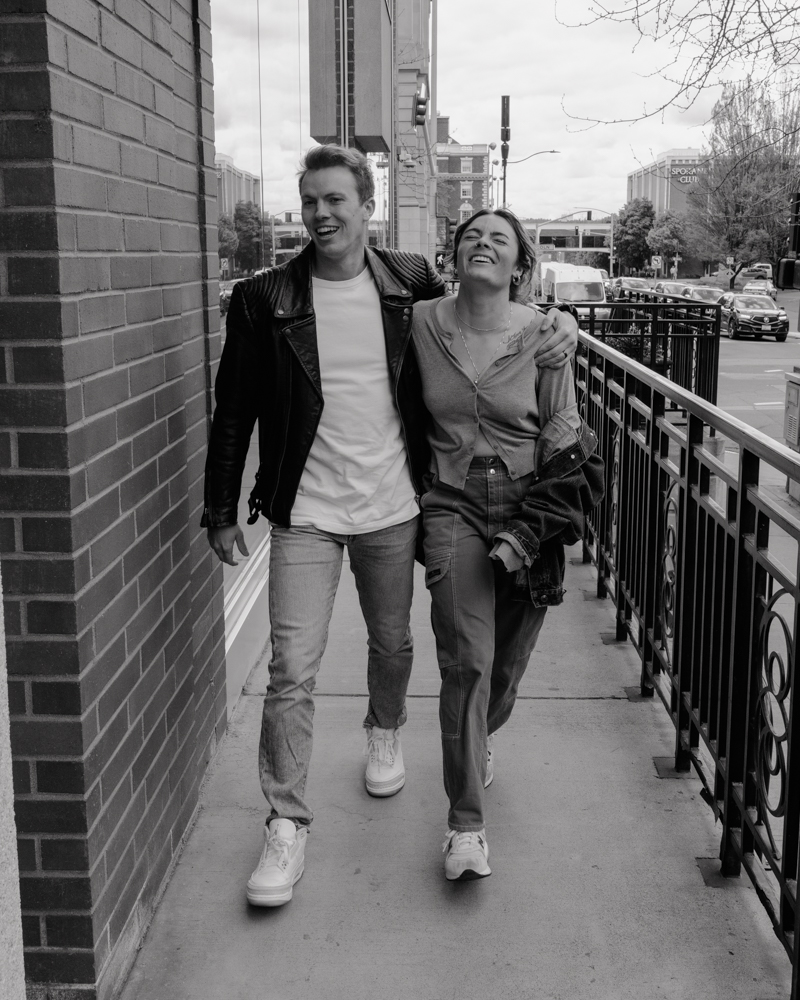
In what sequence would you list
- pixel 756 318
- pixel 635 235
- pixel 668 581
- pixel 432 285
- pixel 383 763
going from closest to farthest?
pixel 432 285 → pixel 383 763 → pixel 668 581 → pixel 756 318 → pixel 635 235

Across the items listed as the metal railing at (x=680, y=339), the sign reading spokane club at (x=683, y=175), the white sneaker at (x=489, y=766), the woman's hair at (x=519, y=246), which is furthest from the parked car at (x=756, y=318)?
the woman's hair at (x=519, y=246)

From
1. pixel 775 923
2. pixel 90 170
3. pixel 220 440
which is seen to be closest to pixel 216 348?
pixel 220 440

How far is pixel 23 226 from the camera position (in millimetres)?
2396

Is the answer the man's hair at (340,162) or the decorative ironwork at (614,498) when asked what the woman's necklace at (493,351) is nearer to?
the man's hair at (340,162)

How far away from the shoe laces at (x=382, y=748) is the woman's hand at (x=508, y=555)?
1.03 m

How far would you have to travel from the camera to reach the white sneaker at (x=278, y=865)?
10.5ft

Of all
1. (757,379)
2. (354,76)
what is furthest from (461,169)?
(354,76)

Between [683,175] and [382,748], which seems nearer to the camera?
[382,748]

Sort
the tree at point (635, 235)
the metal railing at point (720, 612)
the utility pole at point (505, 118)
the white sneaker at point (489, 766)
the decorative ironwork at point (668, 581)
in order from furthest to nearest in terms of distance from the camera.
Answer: the tree at point (635, 235)
the utility pole at point (505, 118)
the decorative ironwork at point (668, 581)
the white sneaker at point (489, 766)
the metal railing at point (720, 612)

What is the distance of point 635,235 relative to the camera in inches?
5192

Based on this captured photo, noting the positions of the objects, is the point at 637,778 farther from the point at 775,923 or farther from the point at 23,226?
the point at 23,226

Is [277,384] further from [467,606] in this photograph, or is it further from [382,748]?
[382,748]

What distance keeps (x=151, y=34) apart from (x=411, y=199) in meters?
34.6

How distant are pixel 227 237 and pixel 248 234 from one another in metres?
0.65
